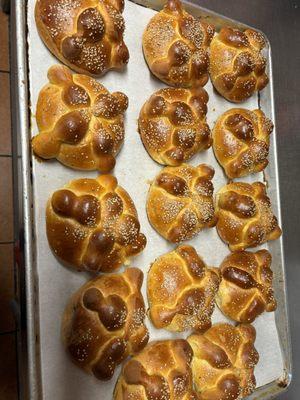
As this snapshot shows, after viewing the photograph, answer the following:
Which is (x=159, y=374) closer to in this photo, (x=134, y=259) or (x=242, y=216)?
(x=134, y=259)

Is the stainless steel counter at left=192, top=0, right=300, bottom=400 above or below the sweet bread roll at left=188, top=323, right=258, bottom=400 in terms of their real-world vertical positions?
above

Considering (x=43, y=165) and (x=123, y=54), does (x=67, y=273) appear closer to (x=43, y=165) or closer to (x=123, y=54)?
(x=43, y=165)

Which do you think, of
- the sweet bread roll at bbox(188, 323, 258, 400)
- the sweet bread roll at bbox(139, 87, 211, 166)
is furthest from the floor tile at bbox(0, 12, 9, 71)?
the sweet bread roll at bbox(188, 323, 258, 400)

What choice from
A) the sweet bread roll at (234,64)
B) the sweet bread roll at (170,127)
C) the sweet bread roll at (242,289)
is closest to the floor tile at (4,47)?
the sweet bread roll at (170,127)

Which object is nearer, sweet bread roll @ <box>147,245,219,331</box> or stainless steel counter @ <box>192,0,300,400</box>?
sweet bread roll @ <box>147,245,219,331</box>

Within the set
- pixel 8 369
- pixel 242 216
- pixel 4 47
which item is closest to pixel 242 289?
pixel 242 216

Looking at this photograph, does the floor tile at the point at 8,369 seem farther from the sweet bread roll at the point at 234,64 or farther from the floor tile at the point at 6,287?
the sweet bread roll at the point at 234,64

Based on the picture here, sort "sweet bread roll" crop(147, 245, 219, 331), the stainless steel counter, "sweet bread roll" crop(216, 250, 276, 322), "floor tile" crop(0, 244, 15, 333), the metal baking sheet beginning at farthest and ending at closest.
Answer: the stainless steel counter
"floor tile" crop(0, 244, 15, 333)
"sweet bread roll" crop(216, 250, 276, 322)
"sweet bread roll" crop(147, 245, 219, 331)
the metal baking sheet

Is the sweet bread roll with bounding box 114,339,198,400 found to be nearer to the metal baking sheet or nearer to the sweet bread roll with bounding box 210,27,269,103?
the metal baking sheet
